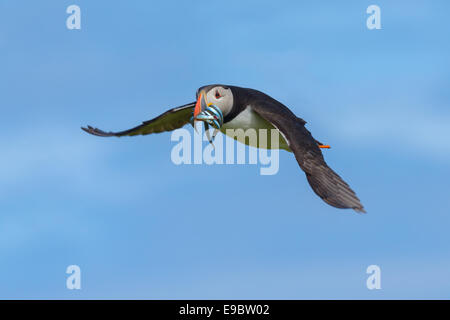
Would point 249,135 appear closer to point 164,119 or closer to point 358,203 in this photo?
point 164,119

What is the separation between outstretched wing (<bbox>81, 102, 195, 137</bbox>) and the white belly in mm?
1479

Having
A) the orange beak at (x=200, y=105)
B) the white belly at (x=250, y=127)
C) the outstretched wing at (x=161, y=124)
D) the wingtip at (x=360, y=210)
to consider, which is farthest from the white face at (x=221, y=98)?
the wingtip at (x=360, y=210)

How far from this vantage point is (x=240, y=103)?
1995 cm

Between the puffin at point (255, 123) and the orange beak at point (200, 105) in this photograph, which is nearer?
the puffin at point (255, 123)

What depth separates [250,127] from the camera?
66.2 ft

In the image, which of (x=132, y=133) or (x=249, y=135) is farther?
(x=132, y=133)

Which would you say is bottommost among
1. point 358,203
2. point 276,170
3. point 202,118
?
point 358,203

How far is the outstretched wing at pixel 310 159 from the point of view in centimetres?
1620

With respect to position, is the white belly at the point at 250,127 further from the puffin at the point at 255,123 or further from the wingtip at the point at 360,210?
the wingtip at the point at 360,210

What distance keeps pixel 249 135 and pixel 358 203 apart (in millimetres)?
5112

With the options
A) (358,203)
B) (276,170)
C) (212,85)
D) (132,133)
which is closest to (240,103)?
(212,85)

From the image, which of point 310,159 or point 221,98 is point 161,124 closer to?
point 221,98

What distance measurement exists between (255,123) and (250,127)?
0.20 m

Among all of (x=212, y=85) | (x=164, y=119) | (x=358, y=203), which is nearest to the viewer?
(x=358, y=203)
